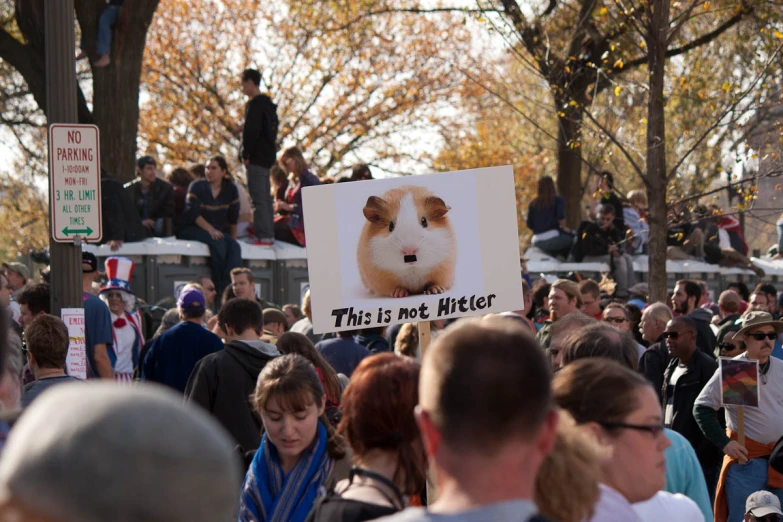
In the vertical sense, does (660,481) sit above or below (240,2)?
below

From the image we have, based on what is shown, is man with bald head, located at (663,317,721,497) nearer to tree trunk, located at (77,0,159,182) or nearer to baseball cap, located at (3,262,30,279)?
baseball cap, located at (3,262,30,279)

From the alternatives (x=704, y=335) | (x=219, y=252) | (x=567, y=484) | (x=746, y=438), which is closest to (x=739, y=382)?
(x=746, y=438)

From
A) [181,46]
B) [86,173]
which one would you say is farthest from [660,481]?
[181,46]

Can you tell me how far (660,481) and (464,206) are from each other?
3.19 m

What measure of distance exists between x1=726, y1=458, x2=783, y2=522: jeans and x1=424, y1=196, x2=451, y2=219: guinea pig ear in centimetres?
285

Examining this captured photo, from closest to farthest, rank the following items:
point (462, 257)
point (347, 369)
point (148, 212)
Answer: point (462, 257) → point (347, 369) → point (148, 212)

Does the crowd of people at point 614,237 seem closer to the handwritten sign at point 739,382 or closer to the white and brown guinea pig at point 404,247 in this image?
the handwritten sign at point 739,382

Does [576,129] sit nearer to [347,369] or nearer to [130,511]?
[347,369]

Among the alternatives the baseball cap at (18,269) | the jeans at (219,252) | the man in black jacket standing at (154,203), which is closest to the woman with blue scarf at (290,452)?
the baseball cap at (18,269)

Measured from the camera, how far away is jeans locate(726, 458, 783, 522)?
7.27 metres

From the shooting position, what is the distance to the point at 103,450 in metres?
1.26

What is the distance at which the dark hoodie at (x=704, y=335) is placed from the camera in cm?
917

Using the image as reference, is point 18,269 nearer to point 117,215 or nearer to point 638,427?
point 117,215

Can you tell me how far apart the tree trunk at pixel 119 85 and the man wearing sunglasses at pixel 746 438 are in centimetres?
955
